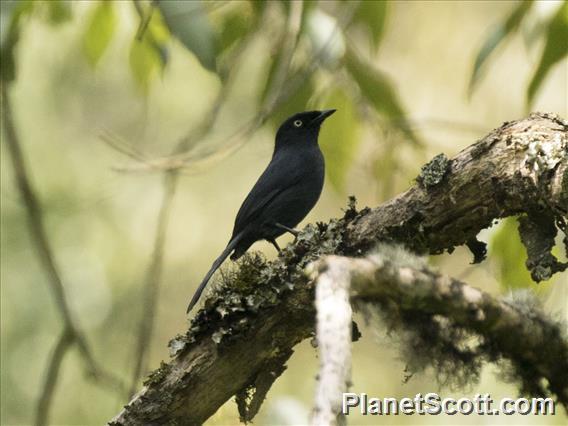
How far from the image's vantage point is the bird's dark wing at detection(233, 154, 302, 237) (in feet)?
17.5

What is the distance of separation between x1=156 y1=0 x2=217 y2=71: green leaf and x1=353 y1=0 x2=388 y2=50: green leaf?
879 mm

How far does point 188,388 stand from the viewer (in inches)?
126

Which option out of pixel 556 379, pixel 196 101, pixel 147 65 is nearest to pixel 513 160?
pixel 556 379

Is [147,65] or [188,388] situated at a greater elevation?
[147,65]

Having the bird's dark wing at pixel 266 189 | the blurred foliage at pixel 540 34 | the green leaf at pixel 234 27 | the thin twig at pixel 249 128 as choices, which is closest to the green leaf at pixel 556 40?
the blurred foliage at pixel 540 34

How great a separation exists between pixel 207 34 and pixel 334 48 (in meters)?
0.77

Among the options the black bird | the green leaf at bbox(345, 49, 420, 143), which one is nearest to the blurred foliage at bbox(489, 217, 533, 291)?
the green leaf at bbox(345, 49, 420, 143)

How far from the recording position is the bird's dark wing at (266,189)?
5344mm

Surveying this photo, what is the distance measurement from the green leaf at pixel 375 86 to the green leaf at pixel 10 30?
147cm

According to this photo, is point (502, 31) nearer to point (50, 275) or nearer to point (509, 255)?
point (509, 255)

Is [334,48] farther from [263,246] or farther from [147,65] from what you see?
[263,246]

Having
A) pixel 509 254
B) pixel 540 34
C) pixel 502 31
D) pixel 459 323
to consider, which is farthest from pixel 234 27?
pixel 459 323

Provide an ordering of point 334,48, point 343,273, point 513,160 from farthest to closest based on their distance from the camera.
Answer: point 334,48, point 513,160, point 343,273

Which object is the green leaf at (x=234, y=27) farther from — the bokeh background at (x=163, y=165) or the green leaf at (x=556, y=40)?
the green leaf at (x=556, y=40)
